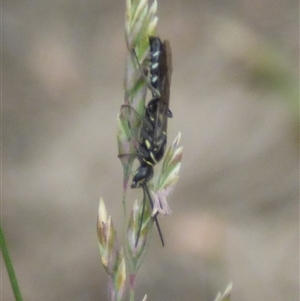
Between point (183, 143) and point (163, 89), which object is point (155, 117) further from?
point (183, 143)

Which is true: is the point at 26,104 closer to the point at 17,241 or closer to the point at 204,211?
the point at 17,241

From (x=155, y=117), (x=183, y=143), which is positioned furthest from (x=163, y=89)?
(x=183, y=143)

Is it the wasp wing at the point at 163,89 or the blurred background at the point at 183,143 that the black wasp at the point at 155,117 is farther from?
the blurred background at the point at 183,143

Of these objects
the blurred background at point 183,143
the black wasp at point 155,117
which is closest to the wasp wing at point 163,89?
the black wasp at point 155,117

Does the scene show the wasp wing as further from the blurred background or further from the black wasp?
the blurred background

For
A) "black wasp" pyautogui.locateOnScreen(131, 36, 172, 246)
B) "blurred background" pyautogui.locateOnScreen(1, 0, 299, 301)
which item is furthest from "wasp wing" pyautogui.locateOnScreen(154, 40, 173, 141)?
"blurred background" pyautogui.locateOnScreen(1, 0, 299, 301)
